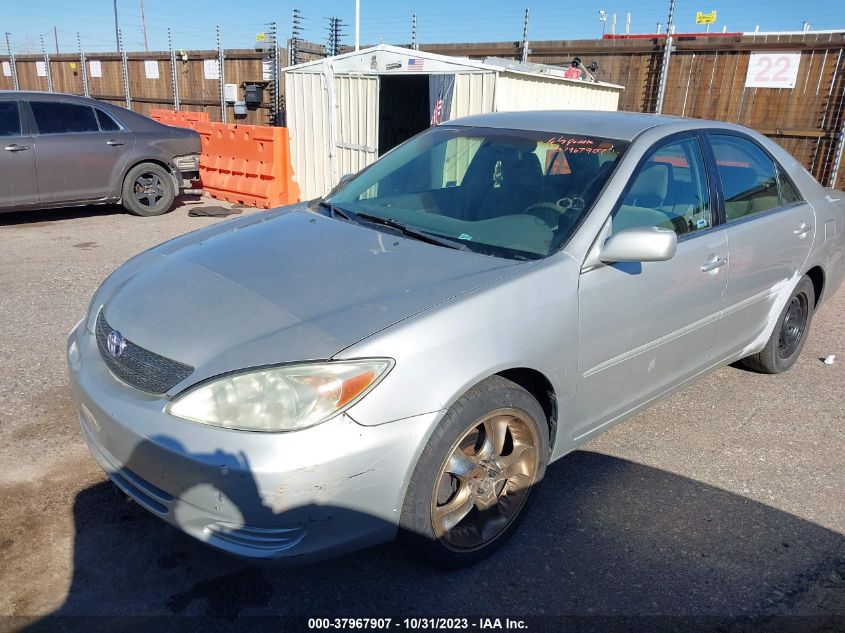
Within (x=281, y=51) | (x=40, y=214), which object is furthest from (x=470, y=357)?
(x=281, y=51)

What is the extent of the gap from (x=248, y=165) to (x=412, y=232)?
8.42 m

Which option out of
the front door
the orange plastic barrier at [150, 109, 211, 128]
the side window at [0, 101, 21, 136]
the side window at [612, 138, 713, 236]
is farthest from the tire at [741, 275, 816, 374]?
the orange plastic barrier at [150, 109, 211, 128]

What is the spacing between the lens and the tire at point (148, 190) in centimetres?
945

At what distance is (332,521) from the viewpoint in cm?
213

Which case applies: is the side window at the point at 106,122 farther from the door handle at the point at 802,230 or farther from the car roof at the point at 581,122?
the door handle at the point at 802,230

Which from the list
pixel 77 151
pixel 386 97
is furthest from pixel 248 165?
pixel 77 151

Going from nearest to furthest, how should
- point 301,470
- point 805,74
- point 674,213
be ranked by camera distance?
point 301,470 → point 674,213 → point 805,74

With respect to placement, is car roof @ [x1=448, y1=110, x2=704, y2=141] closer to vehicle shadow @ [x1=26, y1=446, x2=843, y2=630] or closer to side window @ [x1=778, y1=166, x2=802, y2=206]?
side window @ [x1=778, y1=166, x2=802, y2=206]

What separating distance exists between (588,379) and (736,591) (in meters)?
0.99

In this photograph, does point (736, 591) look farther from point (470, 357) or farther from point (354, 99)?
point (354, 99)

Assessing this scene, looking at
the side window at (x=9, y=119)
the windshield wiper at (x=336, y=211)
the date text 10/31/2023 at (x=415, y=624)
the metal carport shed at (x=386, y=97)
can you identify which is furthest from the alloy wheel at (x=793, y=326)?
the side window at (x=9, y=119)

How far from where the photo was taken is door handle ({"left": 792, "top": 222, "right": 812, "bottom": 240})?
410 centimetres

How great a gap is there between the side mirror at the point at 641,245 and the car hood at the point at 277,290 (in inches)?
18.4

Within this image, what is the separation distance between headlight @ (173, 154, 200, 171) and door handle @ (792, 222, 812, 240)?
27.7 feet
